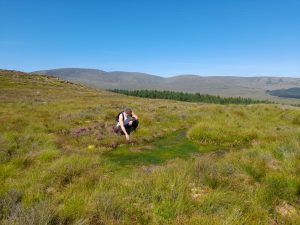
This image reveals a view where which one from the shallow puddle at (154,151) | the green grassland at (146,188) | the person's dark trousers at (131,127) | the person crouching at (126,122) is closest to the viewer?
the green grassland at (146,188)

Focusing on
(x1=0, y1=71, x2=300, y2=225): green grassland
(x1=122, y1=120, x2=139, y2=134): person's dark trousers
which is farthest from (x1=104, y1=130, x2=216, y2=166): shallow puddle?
(x1=122, y1=120, x2=139, y2=134): person's dark trousers

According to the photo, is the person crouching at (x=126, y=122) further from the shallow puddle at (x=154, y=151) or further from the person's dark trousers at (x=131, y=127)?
the shallow puddle at (x=154, y=151)

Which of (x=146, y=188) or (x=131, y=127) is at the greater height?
(x=146, y=188)

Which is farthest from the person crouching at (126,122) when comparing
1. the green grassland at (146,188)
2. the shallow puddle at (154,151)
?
the green grassland at (146,188)

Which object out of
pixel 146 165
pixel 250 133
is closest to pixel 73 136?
pixel 146 165

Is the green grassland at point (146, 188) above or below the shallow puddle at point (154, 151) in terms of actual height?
above

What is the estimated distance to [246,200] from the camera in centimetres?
636

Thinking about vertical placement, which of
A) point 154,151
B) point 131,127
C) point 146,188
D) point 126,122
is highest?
point 146,188

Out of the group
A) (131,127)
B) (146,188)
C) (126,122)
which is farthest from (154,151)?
(146,188)

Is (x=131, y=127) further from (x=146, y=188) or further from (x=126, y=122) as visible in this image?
(x=146, y=188)

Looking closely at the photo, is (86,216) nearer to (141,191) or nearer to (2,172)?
(141,191)

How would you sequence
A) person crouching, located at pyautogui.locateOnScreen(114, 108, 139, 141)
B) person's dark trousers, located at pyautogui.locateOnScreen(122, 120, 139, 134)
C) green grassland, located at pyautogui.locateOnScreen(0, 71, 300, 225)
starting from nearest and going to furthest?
green grassland, located at pyautogui.locateOnScreen(0, 71, 300, 225) < person crouching, located at pyautogui.locateOnScreen(114, 108, 139, 141) < person's dark trousers, located at pyautogui.locateOnScreen(122, 120, 139, 134)

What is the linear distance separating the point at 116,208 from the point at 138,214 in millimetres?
402

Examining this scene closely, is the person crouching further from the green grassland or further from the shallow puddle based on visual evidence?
the green grassland
